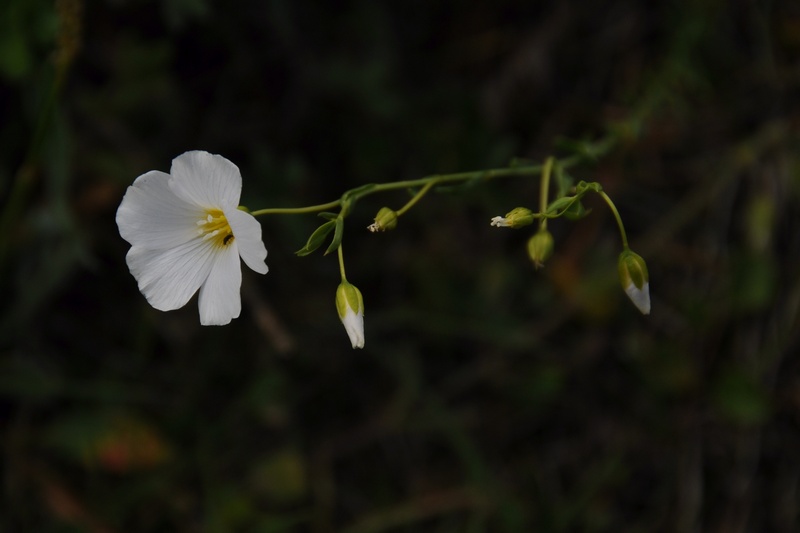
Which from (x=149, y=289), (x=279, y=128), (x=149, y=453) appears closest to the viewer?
(x=149, y=289)

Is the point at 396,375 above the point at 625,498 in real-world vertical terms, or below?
above

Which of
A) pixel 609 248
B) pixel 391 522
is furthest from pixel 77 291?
pixel 609 248

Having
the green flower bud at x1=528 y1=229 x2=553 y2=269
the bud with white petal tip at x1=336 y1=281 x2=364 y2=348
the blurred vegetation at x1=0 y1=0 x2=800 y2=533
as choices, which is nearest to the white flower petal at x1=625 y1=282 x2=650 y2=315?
the green flower bud at x1=528 y1=229 x2=553 y2=269

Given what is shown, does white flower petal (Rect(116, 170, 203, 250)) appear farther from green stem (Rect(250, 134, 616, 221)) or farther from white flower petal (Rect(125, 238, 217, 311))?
green stem (Rect(250, 134, 616, 221))

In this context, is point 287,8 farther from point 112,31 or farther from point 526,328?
point 526,328

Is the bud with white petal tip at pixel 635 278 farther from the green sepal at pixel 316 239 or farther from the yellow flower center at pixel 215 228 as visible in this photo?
the yellow flower center at pixel 215 228

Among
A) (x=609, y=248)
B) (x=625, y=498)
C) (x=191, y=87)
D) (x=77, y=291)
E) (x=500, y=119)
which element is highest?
(x=191, y=87)
